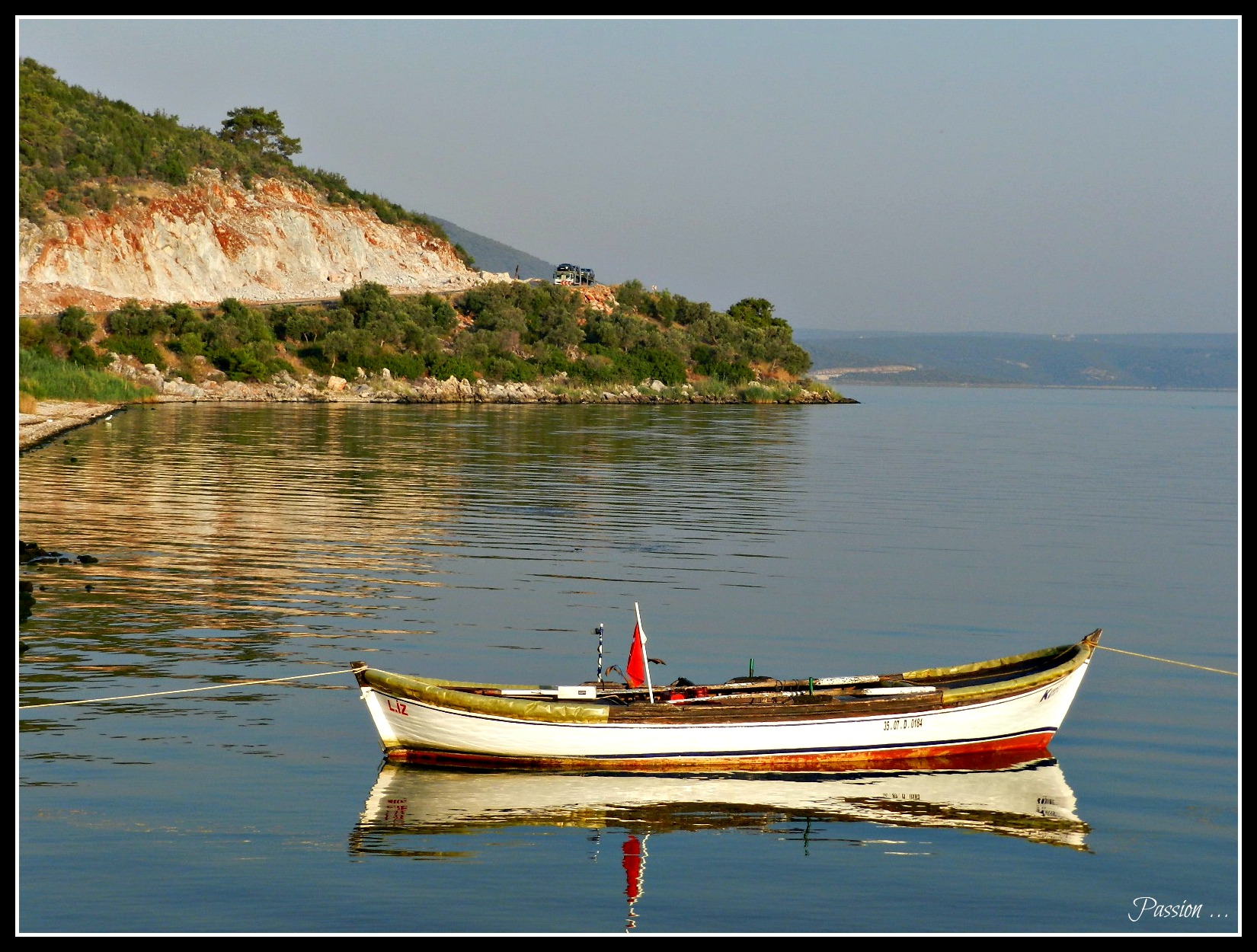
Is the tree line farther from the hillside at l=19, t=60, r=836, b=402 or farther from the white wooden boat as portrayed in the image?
the white wooden boat

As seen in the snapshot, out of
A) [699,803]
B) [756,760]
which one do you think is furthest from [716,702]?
[699,803]

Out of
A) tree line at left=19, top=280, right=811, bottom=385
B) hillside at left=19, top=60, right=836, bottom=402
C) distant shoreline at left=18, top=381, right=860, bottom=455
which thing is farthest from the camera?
hillside at left=19, top=60, right=836, bottom=402

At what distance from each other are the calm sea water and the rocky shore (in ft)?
139

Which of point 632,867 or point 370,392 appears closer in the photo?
point 632,867

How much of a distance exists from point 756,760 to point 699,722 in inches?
41.8

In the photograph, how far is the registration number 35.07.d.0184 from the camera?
58.5 feet

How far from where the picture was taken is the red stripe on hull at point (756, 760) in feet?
56.6

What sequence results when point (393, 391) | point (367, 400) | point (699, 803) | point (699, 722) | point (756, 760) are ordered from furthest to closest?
point (393, 391)
point (367, 400)
point (756, 760)
point (699, 722)
point (699, 803)

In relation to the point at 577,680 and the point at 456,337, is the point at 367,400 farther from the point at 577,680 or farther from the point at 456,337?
the point at 577,680

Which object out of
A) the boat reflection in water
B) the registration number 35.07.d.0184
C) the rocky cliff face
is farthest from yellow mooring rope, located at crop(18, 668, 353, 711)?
the rocky cliff face

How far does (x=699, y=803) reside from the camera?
16.4m

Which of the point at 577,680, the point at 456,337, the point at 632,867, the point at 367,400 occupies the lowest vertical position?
the point at 632,867

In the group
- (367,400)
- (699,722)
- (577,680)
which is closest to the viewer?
(699,722)
